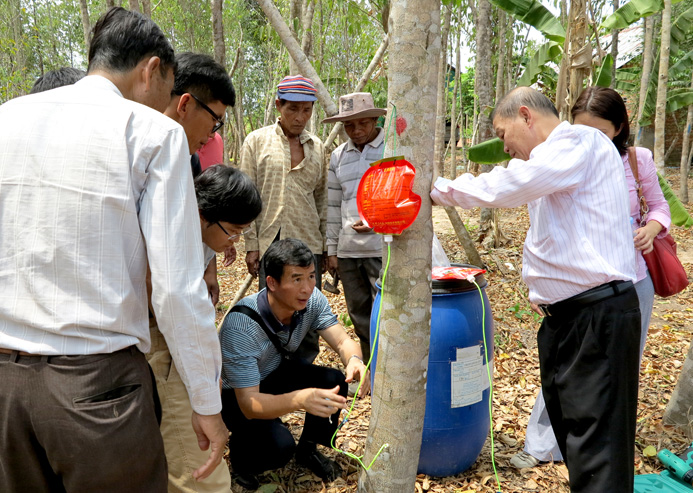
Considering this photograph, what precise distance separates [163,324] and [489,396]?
1.95m

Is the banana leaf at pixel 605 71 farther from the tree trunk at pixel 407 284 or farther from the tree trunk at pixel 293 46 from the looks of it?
the tree trunk at pixel 407 284

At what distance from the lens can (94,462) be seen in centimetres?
131

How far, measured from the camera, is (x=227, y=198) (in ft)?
6.88

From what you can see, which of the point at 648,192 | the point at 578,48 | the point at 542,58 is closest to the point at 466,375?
the point at 648,192

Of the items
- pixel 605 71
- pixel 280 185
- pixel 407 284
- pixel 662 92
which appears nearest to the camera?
pixel 407 284

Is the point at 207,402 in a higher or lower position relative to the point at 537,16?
lower

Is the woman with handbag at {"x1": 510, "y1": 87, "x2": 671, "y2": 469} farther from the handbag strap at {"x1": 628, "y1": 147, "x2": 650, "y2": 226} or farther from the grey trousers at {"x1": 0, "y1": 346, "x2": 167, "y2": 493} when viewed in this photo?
the grey trousers at {"x1": 0, "y1": 346, "x2": 167, "y2": 493}

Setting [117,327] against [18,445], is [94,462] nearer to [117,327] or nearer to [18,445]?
[18,445]

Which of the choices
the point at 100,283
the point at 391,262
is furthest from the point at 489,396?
the point at 100,283

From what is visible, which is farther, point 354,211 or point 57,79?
point 354,211

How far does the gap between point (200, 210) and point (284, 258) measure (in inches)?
22.5

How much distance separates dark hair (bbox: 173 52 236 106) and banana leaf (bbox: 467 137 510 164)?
3710mm

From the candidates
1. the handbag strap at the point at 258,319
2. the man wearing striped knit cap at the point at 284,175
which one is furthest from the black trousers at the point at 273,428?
the man wearing striped knit cap at the point at 284,175

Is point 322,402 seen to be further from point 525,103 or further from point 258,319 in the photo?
point 525,103
